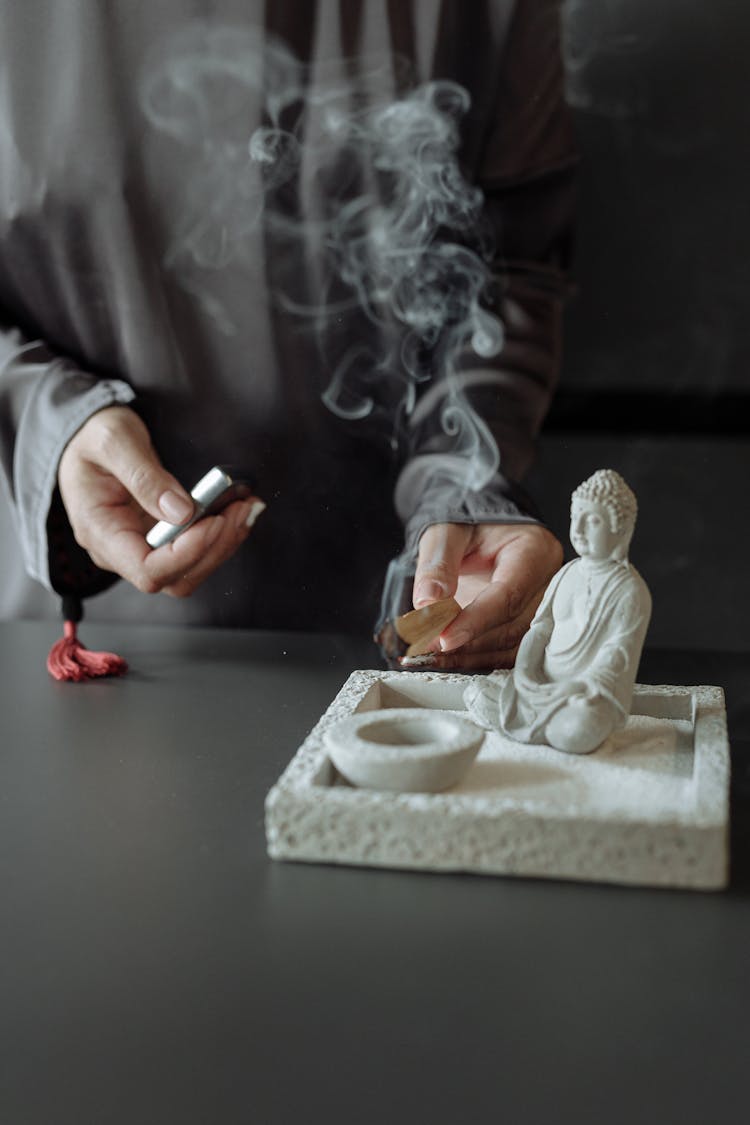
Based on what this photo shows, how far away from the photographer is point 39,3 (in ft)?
5.31

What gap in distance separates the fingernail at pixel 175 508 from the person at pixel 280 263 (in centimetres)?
7

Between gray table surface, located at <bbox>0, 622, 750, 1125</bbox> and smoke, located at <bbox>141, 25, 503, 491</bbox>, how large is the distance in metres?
0.73

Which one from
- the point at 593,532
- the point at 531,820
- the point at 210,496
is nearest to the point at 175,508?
the point at 210,496

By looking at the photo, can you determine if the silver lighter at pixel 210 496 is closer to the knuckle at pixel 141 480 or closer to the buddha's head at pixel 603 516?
the knuckle at pixel 141 480

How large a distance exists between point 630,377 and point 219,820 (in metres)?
0.88

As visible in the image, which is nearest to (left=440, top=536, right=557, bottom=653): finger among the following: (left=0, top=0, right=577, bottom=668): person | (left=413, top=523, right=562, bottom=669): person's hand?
(left=413, top=523, right=562, bottom=669): person's hand

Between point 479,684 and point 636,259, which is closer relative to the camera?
point 479,684

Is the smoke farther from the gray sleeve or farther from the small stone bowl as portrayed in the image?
the small stone bowl

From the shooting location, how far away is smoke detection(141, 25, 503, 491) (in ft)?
5.19

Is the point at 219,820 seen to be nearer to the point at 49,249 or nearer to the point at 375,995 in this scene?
the point at 375,995

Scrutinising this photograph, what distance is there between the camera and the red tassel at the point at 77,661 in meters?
1.41

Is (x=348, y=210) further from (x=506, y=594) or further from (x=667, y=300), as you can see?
(x=506, y=594)

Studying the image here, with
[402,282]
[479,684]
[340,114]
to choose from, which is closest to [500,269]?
[402,282]

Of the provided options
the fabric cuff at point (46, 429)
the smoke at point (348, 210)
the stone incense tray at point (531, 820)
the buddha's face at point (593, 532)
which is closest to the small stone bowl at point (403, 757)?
the stone incense tray at point (531, 820)
